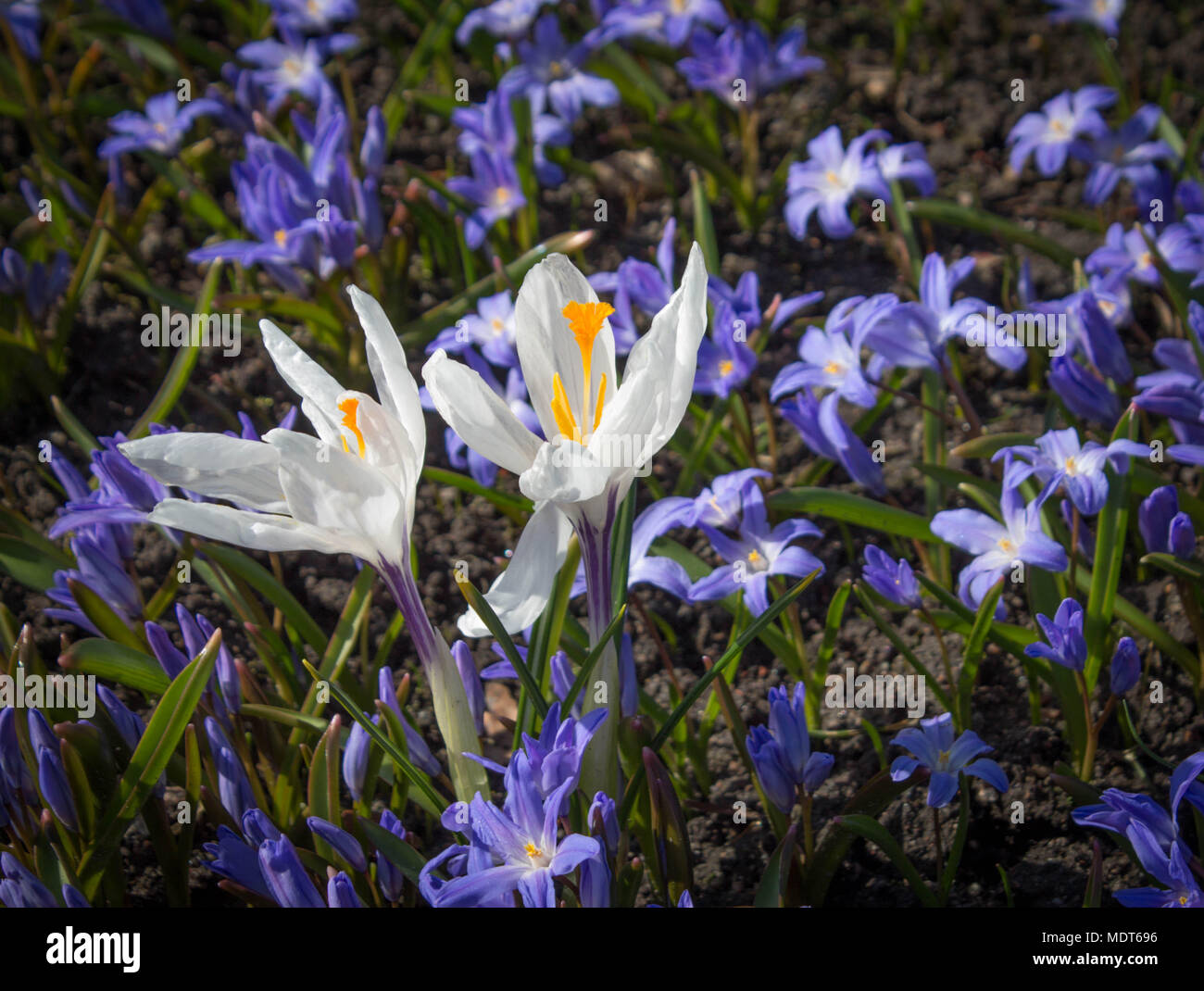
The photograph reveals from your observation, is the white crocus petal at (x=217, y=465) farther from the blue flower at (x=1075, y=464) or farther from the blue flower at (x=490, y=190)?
the blue flower at (x=490, y=190)

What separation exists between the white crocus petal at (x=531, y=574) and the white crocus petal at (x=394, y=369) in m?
0.18

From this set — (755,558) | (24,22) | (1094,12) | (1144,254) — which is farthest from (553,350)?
(24,22)

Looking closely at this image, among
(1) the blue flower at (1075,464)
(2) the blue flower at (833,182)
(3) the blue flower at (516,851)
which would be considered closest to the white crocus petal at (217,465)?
(3) the blue flower at (516,851)

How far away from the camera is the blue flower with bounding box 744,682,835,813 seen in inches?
59.6

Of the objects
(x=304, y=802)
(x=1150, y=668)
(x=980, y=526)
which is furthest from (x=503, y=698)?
(x=1150, y=668)

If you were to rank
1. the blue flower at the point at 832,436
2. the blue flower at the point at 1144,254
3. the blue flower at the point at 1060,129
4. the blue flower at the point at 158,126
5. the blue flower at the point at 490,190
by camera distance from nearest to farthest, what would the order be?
1. the blue flower at the point at 832,436
2. the blue flower at the point at 1144,254
3. the blue flower at the point at 490,190
4. the blue flower at the point at 1060,129
5. the blue flower at the point at 158,126

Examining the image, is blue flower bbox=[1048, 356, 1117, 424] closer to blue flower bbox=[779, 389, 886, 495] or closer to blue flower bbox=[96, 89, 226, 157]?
blue flower bbox=[779, 389, 886, 495]

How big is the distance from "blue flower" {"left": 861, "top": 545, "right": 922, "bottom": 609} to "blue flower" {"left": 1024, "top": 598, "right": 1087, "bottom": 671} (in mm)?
203

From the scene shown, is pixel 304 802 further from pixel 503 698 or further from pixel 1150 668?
pixel 1150 668

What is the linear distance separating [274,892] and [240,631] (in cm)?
Result: 83

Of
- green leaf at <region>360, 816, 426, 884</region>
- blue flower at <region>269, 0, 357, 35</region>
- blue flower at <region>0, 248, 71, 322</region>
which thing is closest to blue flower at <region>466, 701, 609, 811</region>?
green leaf at <region>360, 816, 426, 884</region>

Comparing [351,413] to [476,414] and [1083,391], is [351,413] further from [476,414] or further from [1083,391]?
[1083,391]

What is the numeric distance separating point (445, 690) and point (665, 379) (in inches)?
19.2

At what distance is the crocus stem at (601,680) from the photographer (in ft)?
4.54
